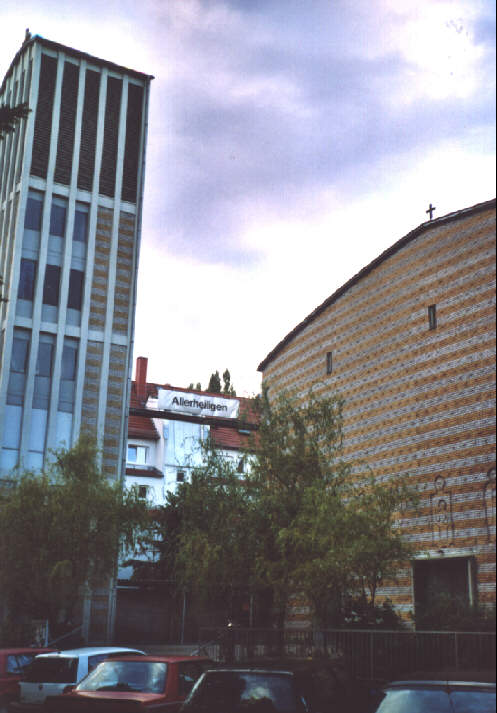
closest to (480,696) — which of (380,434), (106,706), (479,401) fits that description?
(479,401)

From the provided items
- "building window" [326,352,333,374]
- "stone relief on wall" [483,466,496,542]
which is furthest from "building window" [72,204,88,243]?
"stone relief on wall" [483,466,496,542]

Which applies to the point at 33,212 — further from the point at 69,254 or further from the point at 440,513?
the point at 440,513

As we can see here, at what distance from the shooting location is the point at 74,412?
108 ft

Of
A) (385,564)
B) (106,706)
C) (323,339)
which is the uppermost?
(323,339)

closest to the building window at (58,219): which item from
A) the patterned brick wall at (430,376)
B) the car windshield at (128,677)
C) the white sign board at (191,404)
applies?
the patterned brick wall at (430,376)

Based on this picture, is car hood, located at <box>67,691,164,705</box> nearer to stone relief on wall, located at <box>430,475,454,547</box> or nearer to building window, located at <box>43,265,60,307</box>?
stone relief on wall, located at <box>430,475,454,547</box>

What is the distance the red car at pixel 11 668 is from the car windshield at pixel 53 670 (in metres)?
1.63

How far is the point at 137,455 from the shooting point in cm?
5291

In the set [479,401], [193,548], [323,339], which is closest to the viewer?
[479,401]

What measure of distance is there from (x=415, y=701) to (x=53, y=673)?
775 cm

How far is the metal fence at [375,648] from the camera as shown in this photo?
7.19 meters

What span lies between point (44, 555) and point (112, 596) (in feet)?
33.1

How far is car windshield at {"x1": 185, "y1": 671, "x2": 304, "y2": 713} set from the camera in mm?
7961

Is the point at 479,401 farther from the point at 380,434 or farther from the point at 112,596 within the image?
the point at 112,596
